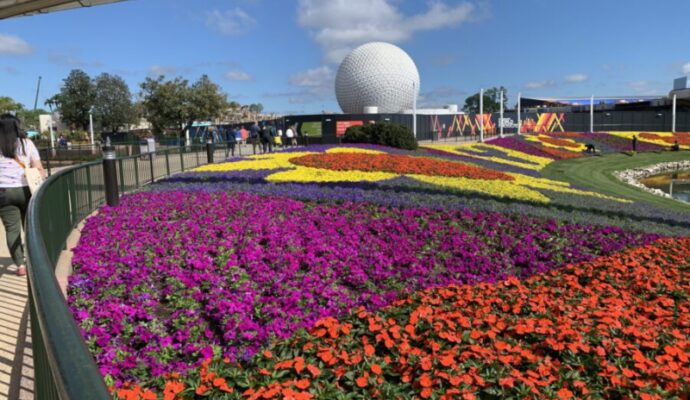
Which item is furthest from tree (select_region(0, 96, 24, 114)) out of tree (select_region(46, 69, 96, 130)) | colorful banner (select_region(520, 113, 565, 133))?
colorful banner (select_region(520, 113, 565, 133))

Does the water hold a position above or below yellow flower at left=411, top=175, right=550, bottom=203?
below

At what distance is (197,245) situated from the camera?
624cm

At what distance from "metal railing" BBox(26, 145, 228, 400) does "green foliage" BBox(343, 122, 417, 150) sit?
1036cm

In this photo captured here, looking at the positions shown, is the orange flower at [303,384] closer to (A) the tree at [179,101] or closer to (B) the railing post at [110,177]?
(B) the railing post at [110,177]

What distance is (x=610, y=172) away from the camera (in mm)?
25172

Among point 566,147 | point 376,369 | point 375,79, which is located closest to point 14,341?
point 376,369

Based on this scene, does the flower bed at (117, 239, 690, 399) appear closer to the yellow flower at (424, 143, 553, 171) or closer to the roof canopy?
the roof canopy

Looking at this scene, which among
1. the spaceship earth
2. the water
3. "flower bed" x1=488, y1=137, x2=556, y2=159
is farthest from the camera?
the spaceship earth

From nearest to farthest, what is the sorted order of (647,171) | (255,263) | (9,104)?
(255,263) < (647,171) < (9,104)

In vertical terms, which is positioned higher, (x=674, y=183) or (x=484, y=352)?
(x=484, y=352)

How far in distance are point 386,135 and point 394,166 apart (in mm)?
9119

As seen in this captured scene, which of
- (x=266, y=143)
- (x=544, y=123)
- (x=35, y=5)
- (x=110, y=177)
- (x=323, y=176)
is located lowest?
(x=323, y=176)

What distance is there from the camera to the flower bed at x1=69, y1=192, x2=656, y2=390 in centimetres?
439

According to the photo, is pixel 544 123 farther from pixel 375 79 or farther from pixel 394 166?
pixel 394 166
